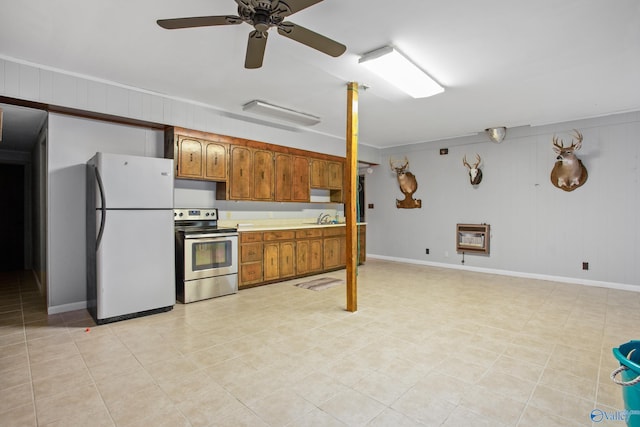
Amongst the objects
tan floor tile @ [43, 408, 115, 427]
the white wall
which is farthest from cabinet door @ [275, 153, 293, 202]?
tan floor tile @ [43, 408, 115, 427]

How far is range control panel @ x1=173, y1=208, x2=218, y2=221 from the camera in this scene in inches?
184

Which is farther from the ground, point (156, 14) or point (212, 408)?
point (156, 14)

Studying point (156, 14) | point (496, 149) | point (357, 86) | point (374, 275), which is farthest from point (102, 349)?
point (496, 149)

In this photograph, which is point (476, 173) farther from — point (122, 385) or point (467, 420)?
point (122, 385)

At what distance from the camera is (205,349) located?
2.87 metres

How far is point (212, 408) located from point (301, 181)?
14.8 feet

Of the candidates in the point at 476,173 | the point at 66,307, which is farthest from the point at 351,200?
the point at 476,173

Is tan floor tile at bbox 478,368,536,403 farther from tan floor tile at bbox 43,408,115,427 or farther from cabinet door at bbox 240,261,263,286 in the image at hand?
cabinet door at bbox 240,261,263,286

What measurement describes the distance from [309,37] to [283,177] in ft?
11.7

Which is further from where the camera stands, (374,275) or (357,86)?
(374,275)

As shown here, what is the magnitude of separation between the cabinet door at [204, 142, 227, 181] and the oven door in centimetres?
93

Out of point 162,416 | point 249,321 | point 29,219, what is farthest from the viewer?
point 29,219

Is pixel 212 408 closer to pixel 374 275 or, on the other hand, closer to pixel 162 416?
pixel 162 416

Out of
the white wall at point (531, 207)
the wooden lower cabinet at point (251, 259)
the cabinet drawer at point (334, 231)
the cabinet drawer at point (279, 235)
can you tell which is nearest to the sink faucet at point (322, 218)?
the cabinet drawer at point (334, 231)
